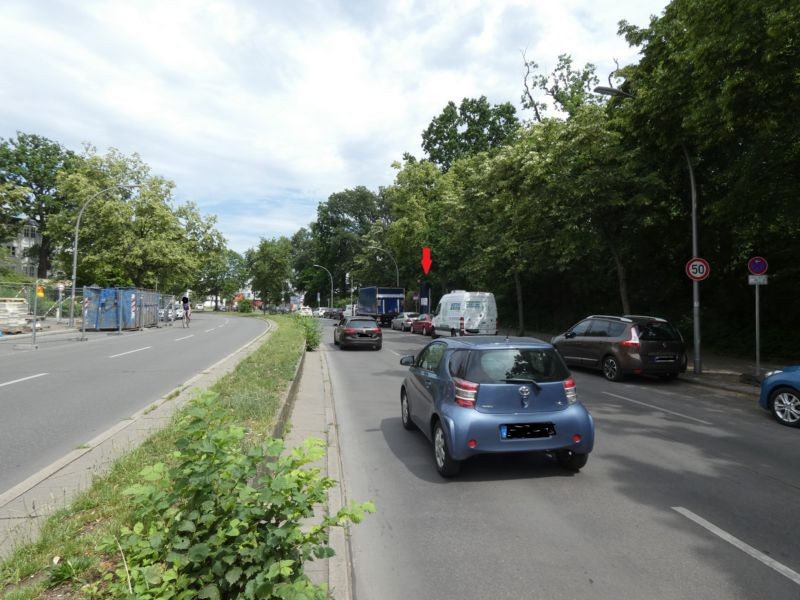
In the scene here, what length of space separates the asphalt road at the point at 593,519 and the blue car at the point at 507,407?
0.37 meters

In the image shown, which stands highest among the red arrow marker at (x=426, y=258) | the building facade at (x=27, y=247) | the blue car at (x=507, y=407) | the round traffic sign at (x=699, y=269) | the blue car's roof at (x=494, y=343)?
the building facade at (x=27, y=247)

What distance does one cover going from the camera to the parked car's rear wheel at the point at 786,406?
7664mm

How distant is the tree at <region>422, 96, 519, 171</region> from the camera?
146ft

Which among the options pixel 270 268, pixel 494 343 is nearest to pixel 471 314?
pixel 494 343

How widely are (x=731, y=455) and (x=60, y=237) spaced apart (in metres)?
48.3

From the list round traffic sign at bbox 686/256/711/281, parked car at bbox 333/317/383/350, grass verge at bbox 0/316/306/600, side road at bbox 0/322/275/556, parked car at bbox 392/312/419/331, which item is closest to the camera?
grass verge at bbox 0/316/306/600

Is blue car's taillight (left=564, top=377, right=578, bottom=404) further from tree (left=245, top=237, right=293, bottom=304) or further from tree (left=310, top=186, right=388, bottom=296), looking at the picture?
tree (left=310, top=186, right=388, bottom=296)

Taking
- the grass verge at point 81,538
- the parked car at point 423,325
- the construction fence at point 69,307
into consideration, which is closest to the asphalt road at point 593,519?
the grass verge at point 81,538

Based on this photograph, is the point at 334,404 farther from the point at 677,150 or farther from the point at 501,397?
the point at 677,150

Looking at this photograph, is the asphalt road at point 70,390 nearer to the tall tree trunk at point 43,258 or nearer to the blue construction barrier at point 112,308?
the blue construction barrier at point 112,308

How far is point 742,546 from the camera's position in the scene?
12.2ft

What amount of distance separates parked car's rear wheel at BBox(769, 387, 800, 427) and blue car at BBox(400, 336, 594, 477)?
15.4 feet

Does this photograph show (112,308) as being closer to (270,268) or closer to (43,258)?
(270,268)

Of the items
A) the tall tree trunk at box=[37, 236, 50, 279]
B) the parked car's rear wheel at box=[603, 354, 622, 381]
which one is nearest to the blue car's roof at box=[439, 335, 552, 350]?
the parked car's rear wheel at box=[603, 354, 622, 381]
